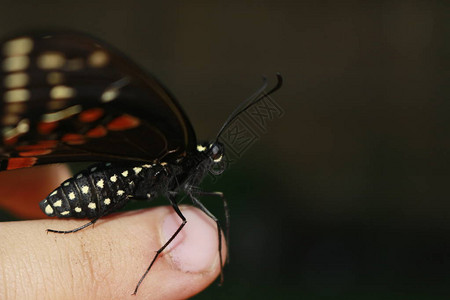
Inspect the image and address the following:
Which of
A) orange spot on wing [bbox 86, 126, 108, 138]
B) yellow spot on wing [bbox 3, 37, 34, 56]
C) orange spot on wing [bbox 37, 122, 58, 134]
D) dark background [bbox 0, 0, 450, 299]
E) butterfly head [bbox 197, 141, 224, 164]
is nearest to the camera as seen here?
yellow spot on wing [bbox 3, 37, 34, 56]

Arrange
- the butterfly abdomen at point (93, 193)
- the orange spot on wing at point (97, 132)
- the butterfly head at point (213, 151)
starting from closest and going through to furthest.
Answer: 1. the orange spot on wing at point (97, 132)
2. the butterfly abdomen at point (93, 193)
3. the butterfly head at point (213, 151)

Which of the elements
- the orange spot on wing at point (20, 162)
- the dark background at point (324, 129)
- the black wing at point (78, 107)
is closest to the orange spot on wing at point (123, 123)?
the black wing at point (78, 107)

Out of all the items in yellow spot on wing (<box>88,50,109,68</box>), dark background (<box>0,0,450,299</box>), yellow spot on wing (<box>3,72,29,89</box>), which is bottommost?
dark background (<box>0,0,450,299</box>)

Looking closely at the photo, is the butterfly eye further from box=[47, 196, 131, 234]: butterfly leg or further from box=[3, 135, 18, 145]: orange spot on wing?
box=[3, 135, 18, 145]: orange spot on wing

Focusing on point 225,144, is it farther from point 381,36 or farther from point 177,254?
point 381,36

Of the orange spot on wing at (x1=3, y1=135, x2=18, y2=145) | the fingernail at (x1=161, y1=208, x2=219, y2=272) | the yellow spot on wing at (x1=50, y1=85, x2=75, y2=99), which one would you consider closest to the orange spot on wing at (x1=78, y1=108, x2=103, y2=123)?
the yellow spot on wing at (x1=50, y1=85, x2=75, y2=99)

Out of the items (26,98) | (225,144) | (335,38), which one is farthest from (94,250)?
(335,38)

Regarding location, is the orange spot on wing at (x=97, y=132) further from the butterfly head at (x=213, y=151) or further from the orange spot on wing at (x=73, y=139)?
the butterfly head at (x=213, y=151)

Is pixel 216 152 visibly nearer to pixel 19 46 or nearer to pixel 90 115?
pixel 90 115
